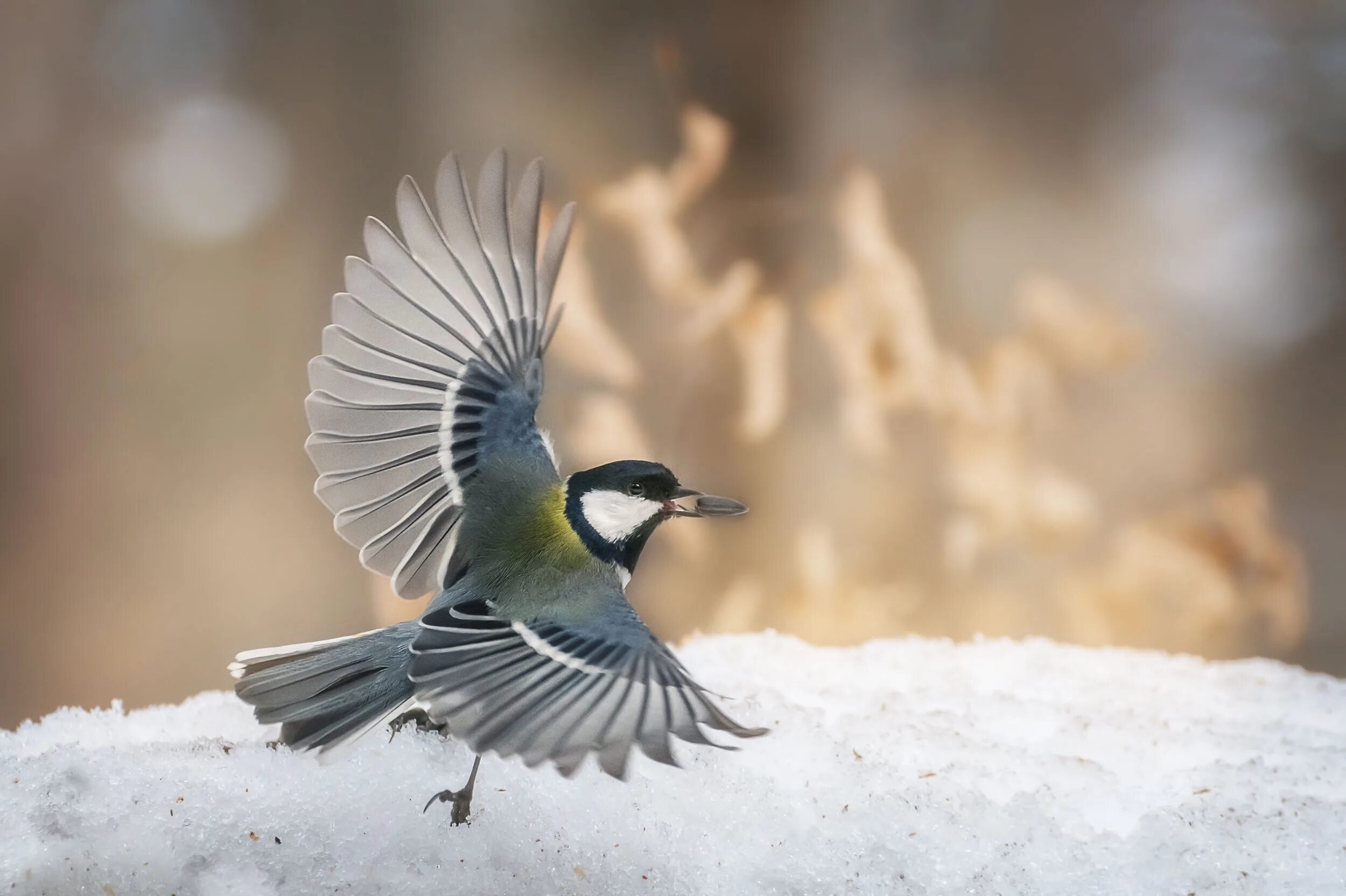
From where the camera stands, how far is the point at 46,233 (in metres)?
1.27

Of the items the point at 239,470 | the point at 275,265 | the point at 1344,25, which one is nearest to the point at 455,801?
the point at 239,470

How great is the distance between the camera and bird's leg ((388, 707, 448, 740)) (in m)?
0.80

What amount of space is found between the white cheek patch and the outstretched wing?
82mm

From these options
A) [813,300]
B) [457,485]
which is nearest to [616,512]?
[457,485]

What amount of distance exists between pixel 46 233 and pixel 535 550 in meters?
0.96

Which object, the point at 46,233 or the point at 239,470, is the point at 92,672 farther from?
the point at 46,233

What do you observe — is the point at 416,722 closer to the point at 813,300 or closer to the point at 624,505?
the point at 624,505

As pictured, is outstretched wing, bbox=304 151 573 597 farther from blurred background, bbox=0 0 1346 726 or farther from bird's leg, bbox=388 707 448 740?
blurred background, bbox=0 0 1346 726

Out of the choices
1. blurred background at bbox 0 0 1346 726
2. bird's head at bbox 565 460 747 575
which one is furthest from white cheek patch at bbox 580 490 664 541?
blurred background at bbox 0 0 1346 726

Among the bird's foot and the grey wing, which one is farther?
the bird's foot

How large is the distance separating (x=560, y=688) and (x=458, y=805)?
139mm

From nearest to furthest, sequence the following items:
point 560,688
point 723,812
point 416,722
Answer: point 560,688
point 723,812
point 416,722

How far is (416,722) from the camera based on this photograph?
2.72ft

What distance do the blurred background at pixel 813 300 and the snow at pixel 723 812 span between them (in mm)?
570
